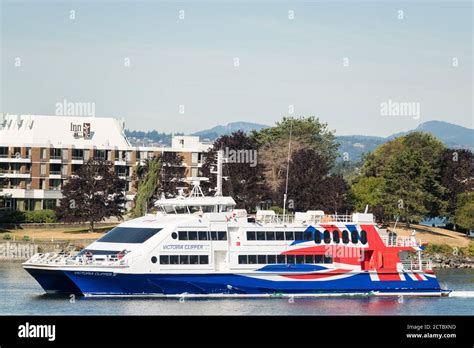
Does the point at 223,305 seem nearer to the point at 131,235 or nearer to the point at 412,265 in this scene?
the point at 131,235

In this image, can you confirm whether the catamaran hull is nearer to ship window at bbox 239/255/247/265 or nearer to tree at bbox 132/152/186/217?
ship window at bbox 239/255/247/265

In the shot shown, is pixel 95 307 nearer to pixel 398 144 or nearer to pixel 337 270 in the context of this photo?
pixel 337 270

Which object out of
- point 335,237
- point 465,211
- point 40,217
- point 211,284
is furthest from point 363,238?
point 40,217

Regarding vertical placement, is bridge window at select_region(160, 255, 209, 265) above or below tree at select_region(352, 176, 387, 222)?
below

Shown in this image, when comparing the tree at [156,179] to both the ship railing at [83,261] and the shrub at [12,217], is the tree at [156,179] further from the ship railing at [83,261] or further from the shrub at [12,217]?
the ship railing at [83,261]

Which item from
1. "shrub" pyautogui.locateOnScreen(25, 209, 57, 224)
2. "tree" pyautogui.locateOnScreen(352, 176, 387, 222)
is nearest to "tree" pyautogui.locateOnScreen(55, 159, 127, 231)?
"shrub" pyautogui.locateOnScreen(25, 209, 57, 224)

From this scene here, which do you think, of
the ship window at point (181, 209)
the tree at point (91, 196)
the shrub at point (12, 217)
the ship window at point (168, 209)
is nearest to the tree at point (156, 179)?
the tree at point (91, 196)

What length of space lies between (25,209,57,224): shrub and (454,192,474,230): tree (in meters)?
37.2

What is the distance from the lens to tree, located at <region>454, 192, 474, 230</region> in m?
99.3

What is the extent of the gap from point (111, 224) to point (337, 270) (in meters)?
48.9

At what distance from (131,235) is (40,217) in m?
49.0

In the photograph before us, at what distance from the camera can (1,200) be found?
10344 cm

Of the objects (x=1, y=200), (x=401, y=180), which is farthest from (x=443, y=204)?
(x=1, y=200)

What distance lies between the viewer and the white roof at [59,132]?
116 meters
